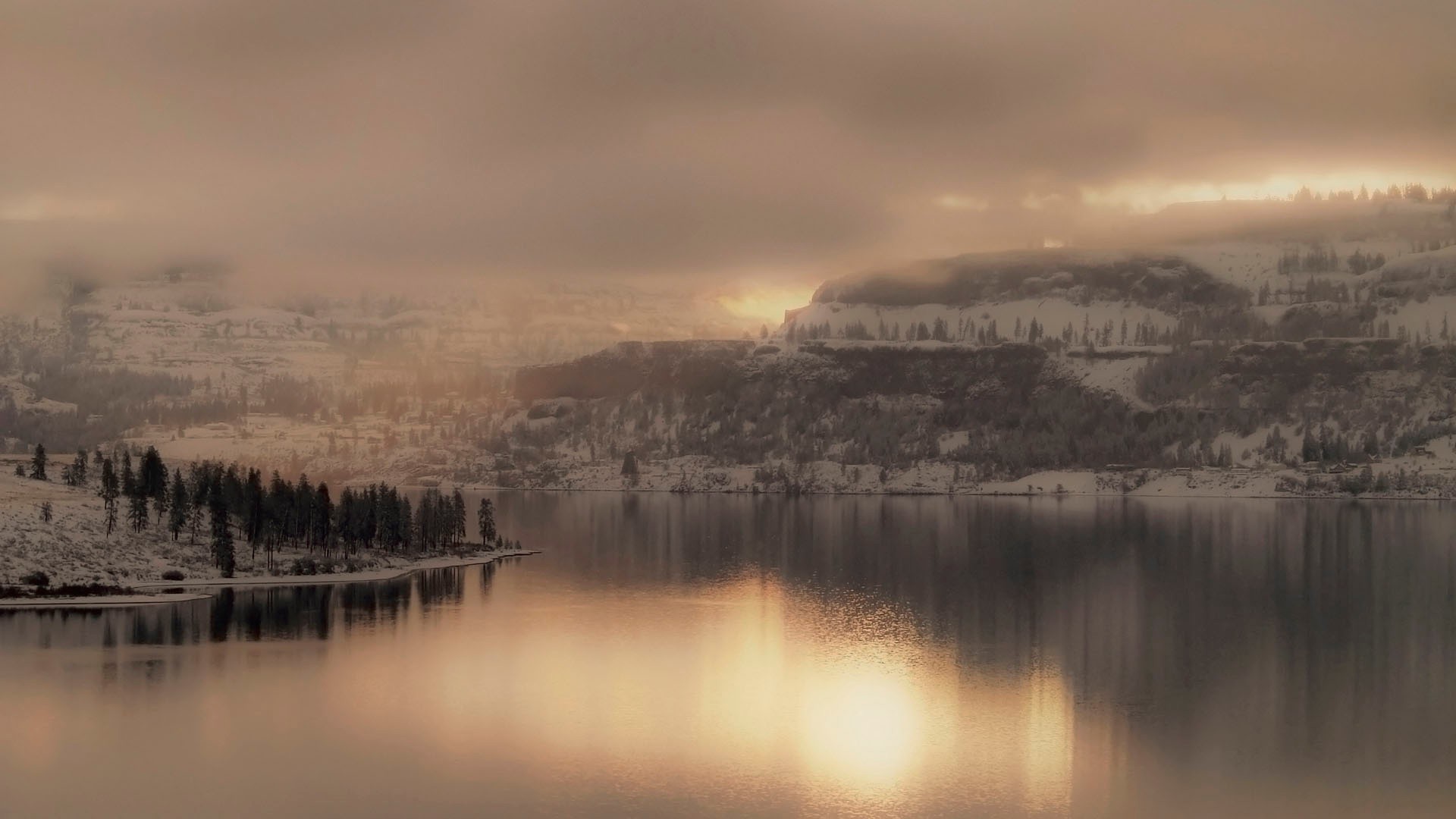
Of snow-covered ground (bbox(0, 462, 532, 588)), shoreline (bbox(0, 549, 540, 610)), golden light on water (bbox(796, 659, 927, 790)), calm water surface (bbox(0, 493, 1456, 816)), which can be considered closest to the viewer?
calm water surface (bbox(0, 493, 1456, 816))

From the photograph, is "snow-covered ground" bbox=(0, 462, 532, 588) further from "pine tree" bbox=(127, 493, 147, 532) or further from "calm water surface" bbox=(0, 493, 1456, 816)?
"calm water surface" bbox=(0, 493, 1456, 816)

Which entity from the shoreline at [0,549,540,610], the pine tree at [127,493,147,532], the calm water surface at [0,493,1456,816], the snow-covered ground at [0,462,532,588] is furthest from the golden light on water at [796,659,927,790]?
the pine tree at [127,493,147,532]

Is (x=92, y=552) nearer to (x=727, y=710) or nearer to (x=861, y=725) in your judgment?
(x=727, y=710)

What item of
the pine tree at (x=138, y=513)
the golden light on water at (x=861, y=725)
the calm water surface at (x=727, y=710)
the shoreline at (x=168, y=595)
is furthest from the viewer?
the pine tree at (x=138, y=513)

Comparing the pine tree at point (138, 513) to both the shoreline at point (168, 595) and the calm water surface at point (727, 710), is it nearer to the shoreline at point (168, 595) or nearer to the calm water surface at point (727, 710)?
the shoreline at point (168, 595)

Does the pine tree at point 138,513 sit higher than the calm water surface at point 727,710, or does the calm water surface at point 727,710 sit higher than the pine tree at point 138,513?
the pine tree at point 138,513

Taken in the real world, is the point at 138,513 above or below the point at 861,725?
above

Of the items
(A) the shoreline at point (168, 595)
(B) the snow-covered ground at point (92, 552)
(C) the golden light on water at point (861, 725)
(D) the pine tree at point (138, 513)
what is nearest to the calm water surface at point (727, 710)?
(C) the golden light on water at point (861, 725)

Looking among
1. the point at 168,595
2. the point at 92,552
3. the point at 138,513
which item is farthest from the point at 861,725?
the point at 138,513

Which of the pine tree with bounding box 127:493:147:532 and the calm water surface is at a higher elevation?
the pine tree with bounding box 127:493:147:532
